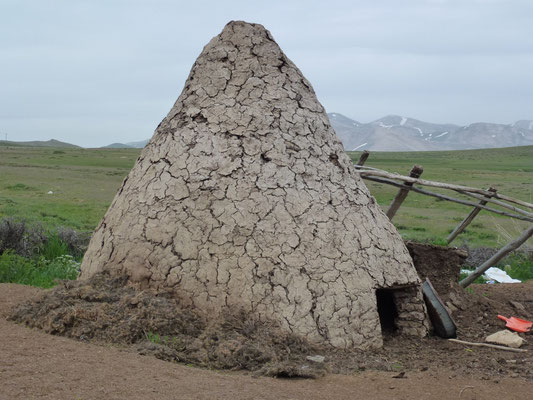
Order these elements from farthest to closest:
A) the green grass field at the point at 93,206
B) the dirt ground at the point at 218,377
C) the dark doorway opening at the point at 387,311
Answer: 1. the green grass field at the point at 93,206
2. the dark doorway opening at the point at 387,311
3. the dirt ground at the point at 218,377

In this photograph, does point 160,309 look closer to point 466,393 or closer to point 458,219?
point 466,393

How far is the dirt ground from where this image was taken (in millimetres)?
3207

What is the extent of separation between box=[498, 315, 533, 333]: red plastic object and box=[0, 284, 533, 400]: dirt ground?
785 mm

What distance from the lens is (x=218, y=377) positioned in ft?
11.8

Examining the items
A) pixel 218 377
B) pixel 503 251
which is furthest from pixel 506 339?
pixel 218 377

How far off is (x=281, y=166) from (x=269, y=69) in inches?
37.9

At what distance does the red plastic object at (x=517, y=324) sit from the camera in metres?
5.41

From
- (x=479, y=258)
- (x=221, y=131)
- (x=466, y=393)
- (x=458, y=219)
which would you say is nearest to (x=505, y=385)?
(x=466, y=393)

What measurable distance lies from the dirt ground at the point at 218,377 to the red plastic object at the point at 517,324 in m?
0.79

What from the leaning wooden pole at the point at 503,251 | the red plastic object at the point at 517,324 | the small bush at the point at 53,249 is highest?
the leaning wooden pole at the point at 503,251

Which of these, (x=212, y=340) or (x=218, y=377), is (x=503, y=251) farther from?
(x=218, y=377)

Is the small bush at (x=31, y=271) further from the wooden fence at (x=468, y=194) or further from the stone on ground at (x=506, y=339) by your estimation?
the stone on ground at (x=506, y=339)

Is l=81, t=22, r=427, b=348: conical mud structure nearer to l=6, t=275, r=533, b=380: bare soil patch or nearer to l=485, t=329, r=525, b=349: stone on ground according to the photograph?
l=6, t=275, r=533, b=380: bare soil patch

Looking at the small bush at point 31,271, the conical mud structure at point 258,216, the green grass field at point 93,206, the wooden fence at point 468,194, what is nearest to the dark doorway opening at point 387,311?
the conical mud structure at point 258,216
